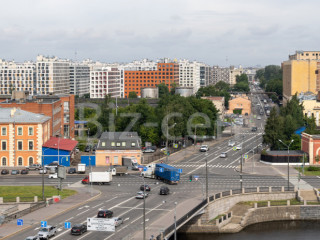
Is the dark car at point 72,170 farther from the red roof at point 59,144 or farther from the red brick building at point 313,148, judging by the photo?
the red brick building at point 313,148

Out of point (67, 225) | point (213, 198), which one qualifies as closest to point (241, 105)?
point (213, 198)

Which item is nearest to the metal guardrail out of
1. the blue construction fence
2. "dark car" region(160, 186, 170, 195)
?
"dark car" region(160, 186, 170, 195)

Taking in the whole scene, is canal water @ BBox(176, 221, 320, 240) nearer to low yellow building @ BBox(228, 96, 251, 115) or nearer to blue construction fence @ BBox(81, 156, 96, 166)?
blue construction fence @ BBox(81, 156, 96, 166)

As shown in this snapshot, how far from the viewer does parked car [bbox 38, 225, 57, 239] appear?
52419 mm

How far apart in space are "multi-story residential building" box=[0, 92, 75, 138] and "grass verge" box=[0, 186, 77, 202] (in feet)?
91.6

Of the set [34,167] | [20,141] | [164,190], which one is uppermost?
[20,141]

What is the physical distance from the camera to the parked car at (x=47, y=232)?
52419 mm

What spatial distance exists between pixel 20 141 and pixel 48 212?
33937 mm

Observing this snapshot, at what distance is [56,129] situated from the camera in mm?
109062

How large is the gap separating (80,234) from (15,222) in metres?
8.49

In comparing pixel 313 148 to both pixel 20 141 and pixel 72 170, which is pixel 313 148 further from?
pixel 20 141

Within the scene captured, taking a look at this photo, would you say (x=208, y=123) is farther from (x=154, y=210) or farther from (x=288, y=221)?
(x=154, y=210)

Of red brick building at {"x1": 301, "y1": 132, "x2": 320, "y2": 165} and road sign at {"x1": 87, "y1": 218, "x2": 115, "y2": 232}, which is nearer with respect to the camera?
road sign at {"x1": 87, "y1": 218, "x2": 115, "y2": 232}

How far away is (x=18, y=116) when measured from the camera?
96.6 meters
